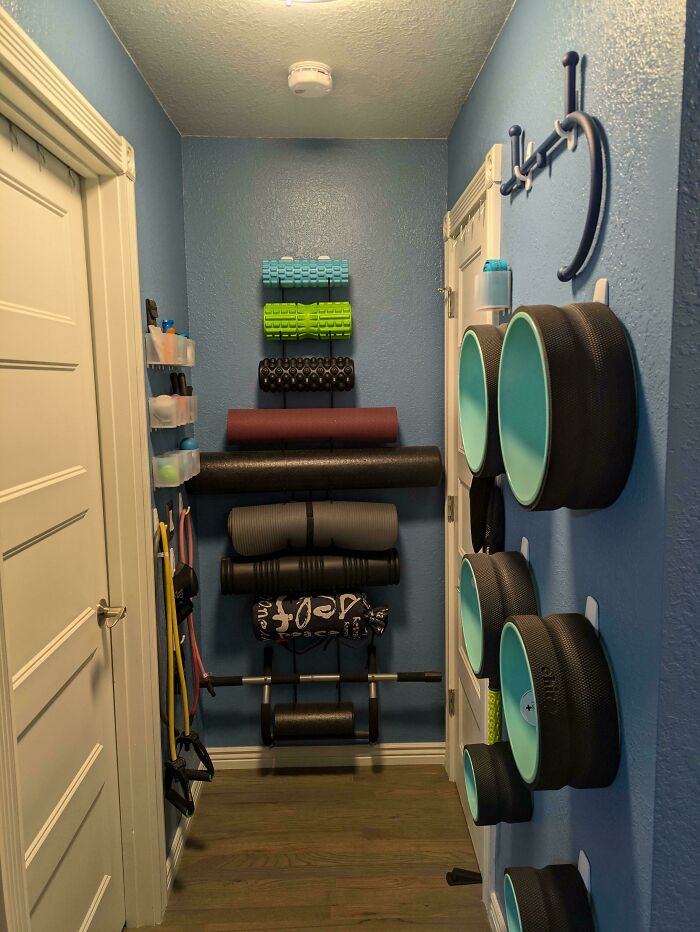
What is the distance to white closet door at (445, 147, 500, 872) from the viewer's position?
222 centimetres

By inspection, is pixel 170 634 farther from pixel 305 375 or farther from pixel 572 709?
pixel 572 709

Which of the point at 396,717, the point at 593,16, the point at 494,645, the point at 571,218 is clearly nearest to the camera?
the point at 593,16

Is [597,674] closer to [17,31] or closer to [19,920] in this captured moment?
[19,920]

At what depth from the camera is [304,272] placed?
8.24 feet

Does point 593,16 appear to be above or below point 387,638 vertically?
above

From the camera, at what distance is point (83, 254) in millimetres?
1784

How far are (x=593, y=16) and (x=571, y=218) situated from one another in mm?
321

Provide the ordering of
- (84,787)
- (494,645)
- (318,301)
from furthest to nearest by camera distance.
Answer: (318,301) → (84,787) → (494,645)

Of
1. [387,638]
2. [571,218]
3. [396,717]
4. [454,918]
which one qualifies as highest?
[571,218]

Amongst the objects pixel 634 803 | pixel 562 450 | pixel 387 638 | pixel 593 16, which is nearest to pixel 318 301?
pixel 387 638

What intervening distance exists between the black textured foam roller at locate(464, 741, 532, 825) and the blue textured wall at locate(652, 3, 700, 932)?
0.56 metres

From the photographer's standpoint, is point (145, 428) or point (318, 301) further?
point (318, 301)

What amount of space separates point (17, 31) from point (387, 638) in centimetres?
239

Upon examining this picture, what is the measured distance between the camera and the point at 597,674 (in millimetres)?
1045
